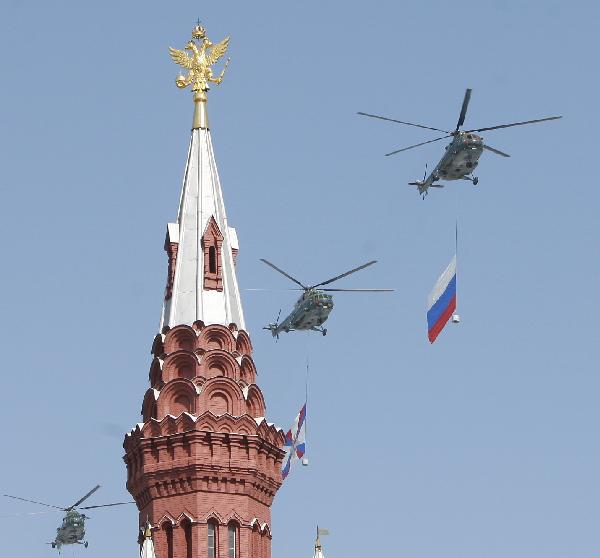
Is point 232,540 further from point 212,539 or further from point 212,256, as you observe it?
point 212,256

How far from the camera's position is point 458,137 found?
90.4 metres

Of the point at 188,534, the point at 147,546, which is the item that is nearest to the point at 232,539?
the point at 188,534

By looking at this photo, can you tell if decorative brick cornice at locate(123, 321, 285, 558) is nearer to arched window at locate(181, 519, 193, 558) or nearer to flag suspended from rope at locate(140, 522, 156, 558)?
arched window at locate(181, 519, 193, 558)

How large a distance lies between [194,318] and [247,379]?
3.32 metres

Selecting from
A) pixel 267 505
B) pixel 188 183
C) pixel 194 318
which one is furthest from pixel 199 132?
pixel 267 505

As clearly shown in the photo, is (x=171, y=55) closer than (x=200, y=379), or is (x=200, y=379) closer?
(x=200, y=379)

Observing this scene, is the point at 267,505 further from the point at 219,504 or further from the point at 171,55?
the point at 171,55

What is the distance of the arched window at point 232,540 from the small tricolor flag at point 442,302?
1095 centimetres

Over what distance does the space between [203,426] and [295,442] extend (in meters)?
6.93

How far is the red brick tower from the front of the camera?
300 ft

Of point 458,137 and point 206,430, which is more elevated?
point 458,137

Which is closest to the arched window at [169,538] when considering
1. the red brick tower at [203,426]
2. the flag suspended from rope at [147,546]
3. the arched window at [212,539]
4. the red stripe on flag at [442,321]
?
the red brick tower at [203,426]

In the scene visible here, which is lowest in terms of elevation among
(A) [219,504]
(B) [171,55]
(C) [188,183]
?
(A) [219,504]

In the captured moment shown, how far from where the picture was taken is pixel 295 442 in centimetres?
9775
